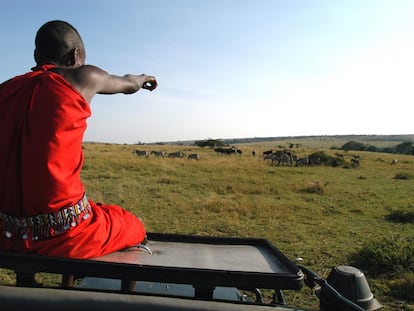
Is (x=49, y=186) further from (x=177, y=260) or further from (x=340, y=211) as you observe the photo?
(x=340, y=211)

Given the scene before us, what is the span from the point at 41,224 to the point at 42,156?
303 mm

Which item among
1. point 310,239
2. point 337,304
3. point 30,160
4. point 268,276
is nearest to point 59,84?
point 30,160

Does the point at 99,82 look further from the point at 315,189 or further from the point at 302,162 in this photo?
the point at 302,162

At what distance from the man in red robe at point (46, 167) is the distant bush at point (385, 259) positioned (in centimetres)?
506

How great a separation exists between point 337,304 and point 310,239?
6.14 m

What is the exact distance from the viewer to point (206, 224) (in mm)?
8398

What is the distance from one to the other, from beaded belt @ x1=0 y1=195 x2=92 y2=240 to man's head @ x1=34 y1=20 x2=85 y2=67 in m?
0.75

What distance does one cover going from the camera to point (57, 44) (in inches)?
77.2

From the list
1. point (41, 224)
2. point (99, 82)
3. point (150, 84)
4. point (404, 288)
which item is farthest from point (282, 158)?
point (41, 224)

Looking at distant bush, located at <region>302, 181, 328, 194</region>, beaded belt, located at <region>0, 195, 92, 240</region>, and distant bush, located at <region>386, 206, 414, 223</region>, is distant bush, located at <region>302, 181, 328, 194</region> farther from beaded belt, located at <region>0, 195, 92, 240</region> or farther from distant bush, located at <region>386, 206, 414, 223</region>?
beaded belt, located at <region>0, 195, 92, 240</region>

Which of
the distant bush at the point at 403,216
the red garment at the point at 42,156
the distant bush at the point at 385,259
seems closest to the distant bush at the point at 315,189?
the distant bush at the point at 403,216

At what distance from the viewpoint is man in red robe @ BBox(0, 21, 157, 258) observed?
→ 164cm

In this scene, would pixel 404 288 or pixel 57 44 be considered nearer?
pixel 57 44

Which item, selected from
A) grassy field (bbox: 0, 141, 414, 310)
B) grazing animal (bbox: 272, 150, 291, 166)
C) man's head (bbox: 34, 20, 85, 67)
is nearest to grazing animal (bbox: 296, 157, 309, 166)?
grazing animal (bbox: 272, 150, 291, 166)
